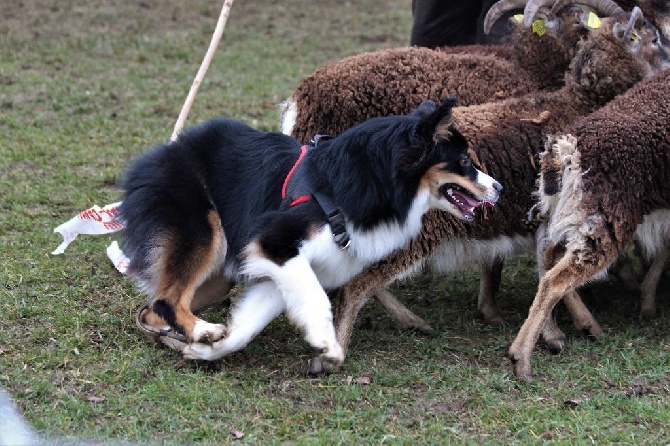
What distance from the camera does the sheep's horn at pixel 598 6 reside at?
19.8 ft

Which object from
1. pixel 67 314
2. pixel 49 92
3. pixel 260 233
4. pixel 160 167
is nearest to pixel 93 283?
pixel 67 314

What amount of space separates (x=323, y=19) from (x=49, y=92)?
5105 millimetres

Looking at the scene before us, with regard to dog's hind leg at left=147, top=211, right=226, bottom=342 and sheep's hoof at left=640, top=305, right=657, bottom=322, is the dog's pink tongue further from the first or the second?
sheep's hoof at left=640, top=305, right=657, bottom=322

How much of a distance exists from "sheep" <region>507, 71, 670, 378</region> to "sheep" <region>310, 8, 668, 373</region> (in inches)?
6.0

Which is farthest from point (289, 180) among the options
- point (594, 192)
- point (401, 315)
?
point (594, 192)

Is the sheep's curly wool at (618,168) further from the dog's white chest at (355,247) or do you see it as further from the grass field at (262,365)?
the dog's white chest at (355,247)

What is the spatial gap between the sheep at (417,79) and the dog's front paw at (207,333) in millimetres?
1599

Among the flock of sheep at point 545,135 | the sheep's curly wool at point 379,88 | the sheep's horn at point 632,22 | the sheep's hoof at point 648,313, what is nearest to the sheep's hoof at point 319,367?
the flock of sheep at point 545,135

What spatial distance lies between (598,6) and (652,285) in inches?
68.5

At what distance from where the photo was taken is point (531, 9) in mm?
6059

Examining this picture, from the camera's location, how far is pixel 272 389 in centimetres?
444

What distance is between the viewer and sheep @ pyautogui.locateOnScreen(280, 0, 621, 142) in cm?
570

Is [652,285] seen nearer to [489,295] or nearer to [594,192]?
[489,295]

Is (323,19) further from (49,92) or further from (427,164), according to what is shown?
(427,164)
